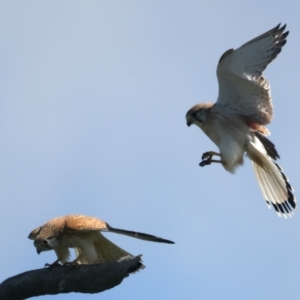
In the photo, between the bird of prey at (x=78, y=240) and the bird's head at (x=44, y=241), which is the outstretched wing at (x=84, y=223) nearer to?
the bird of prey at (x=78, y=240)

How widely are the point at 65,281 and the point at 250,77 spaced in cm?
414

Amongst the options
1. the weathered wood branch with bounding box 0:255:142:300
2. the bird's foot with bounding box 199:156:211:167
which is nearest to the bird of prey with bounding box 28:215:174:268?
the weathered wood branch with bounding box 0:255:142:300

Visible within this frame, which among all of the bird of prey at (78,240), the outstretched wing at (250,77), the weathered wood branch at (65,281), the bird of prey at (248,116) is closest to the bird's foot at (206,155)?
the bird of prey at (248,116)

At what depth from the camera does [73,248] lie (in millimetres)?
6195

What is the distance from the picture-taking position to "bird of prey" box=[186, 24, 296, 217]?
313 inches

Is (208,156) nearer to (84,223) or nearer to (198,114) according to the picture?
(198,114)

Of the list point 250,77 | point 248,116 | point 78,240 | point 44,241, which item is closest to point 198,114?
point 248,116

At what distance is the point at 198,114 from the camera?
27.5 feet

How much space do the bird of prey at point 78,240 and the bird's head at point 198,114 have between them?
2632 mm

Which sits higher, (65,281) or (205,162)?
(205,162)

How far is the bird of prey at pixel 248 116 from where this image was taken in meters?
7.96

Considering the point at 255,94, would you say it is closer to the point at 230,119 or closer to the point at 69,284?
the point at 230,119

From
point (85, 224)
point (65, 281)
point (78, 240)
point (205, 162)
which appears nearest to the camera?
point (65, 281)

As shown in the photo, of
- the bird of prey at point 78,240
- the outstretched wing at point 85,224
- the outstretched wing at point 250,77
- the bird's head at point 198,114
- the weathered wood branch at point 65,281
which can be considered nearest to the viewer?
the weathered wood branch at point 65,281
